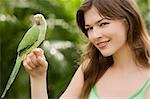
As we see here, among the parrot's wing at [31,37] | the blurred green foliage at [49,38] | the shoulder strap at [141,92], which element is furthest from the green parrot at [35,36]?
the blurred green foliage at [49,38]

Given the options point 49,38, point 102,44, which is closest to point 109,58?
point 102,44

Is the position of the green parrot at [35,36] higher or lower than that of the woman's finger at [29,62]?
higher

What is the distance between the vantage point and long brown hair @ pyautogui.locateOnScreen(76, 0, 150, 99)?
240 cm

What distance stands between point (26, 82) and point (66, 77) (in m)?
0.44

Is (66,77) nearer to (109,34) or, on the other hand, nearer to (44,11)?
(44,11)

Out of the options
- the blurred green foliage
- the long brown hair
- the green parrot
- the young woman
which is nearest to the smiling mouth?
the young woman

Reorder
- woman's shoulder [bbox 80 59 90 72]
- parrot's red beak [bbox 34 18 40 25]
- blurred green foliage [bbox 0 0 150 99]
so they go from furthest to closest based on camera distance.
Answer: blurred green foliage [bbox 0 0 150 99], woman's shoulder [bbox 80 59 90 72], parrot's red beak [bbox 34 18 40 25]

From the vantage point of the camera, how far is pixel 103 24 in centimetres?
239

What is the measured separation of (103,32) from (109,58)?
311 mm

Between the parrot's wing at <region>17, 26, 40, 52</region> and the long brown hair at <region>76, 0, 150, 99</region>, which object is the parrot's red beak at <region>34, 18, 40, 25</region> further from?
the long brown hair at <region>76, 0, 150, 99</region>

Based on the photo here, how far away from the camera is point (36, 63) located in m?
2.44

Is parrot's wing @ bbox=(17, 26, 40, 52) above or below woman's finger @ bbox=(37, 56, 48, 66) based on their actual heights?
above

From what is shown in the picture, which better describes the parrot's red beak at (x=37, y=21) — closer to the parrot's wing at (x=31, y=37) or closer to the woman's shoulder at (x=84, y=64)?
the parrot's wing at (x=31, y=37)

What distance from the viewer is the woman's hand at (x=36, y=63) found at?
2.37m
